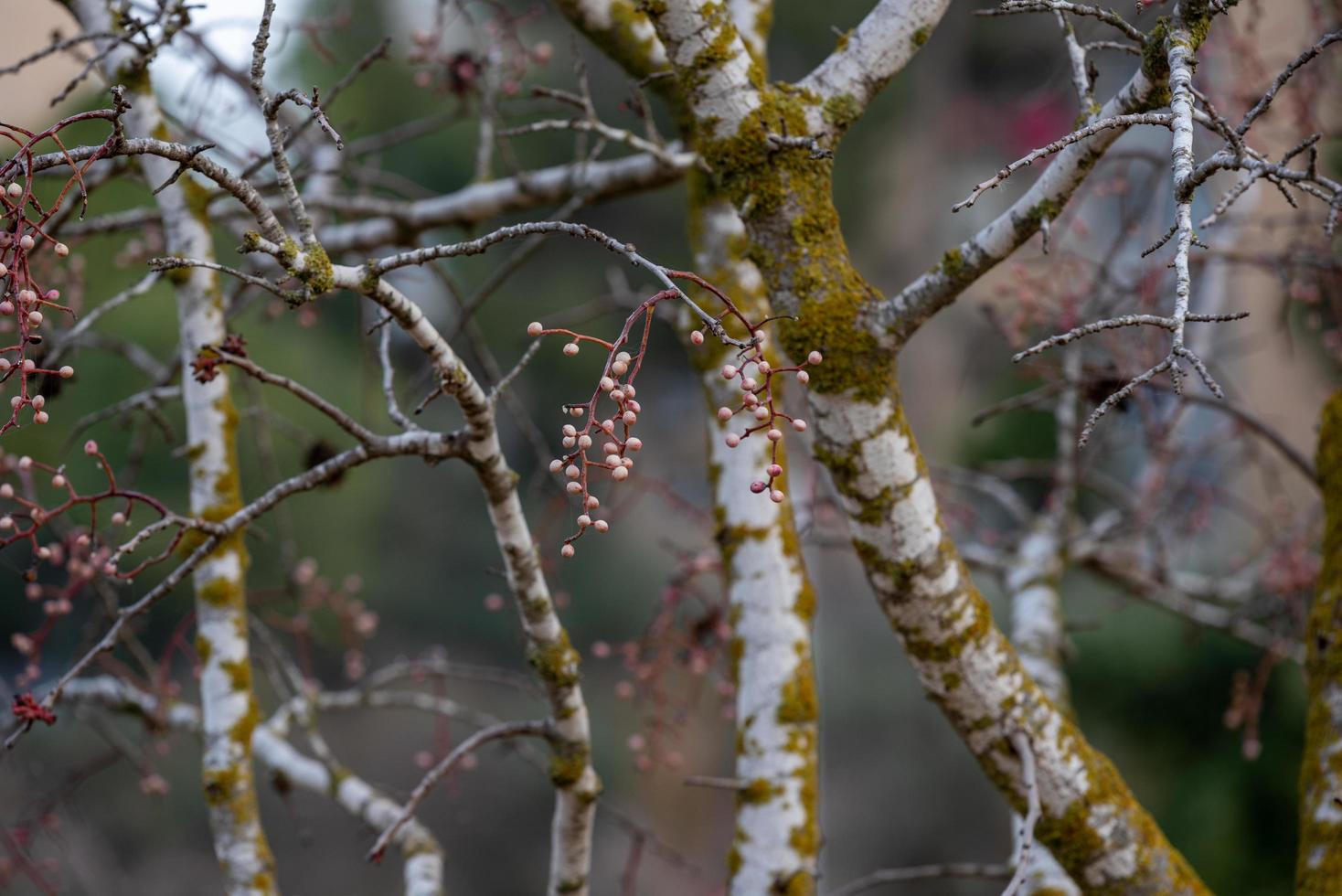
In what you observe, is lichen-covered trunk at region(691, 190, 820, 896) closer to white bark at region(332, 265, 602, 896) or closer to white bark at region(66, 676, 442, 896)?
white bark at region(332, 265, 602, 896)

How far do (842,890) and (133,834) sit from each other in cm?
736

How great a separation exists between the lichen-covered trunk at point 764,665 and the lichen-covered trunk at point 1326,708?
2.85 feet

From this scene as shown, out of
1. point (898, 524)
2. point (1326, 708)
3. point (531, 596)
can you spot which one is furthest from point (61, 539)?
point (1326, 708)

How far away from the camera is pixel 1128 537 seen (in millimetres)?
3811

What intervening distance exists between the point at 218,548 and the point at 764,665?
1.10 m

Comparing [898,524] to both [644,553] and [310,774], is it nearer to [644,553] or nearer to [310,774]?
[310,774]

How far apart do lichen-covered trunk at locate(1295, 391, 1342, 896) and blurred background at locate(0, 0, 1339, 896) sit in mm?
1685

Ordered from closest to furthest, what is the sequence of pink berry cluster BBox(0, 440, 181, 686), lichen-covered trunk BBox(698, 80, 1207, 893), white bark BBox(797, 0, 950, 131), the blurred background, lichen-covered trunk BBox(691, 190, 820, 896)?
1. pink berry cluster BBox(0, 440, 181, 686)
2. lichen-covered trunk BBox(698, 80, 1207, 893)
3. white bark BBox(797, 0, 950, 131)
4. lichen-covered trunk BBox(691, 190, 820, 896)
5. the blurred background

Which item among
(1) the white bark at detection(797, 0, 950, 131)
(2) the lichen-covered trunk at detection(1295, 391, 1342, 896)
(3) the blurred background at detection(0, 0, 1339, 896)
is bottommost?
(2) the lichen-covered trunk at detection(1295, 391, 1342, 896)

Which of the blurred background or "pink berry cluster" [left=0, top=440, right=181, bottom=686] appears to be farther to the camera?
the blurred background

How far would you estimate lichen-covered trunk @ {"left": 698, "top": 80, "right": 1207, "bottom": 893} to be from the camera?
1.75m

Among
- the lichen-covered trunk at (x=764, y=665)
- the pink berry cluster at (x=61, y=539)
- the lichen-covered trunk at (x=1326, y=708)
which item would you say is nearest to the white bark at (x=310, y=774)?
the pink berry cluster at (x=61, y=539)

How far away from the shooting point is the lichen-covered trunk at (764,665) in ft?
6.95

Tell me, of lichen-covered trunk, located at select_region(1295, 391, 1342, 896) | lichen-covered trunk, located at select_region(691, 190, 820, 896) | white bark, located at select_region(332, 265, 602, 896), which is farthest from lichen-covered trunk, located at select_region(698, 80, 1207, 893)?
white bark, located at select_region(332, 265, 602, 896)
